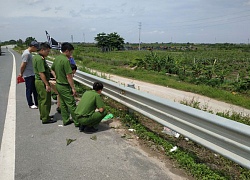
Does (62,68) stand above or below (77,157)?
above

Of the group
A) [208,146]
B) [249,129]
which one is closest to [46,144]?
[208,146]

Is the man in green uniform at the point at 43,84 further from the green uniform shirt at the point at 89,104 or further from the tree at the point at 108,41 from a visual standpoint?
the tree at the point at 108,41

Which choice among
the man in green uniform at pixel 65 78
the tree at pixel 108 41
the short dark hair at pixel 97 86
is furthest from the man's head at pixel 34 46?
the tree at pixel 108 41

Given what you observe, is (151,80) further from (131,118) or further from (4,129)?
(4,129)

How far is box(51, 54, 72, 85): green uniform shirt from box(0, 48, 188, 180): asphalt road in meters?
1.00

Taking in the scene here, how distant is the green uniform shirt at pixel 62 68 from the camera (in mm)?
4465

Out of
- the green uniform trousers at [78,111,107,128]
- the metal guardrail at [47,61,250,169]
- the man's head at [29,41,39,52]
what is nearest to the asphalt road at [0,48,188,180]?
the green uniform trousers at [78,111,107,128]

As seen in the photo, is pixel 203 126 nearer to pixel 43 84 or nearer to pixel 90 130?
pixel 90 130

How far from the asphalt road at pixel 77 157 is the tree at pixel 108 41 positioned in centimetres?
6857

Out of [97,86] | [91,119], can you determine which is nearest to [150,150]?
[91,119]

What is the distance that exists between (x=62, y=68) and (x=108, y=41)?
6866 centimetres

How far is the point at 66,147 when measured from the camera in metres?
3.70

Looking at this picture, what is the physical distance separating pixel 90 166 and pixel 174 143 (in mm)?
1547

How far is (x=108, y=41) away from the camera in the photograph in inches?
2808
